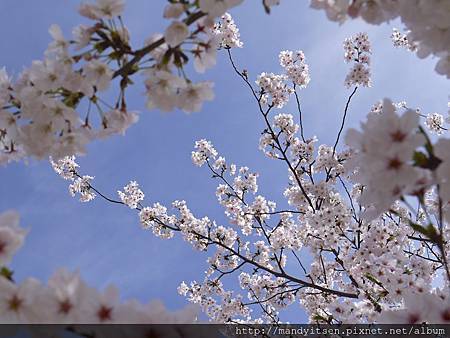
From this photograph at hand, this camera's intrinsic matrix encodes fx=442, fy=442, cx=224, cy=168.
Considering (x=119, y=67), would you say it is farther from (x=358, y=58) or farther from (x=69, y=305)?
(x=358, y=58)

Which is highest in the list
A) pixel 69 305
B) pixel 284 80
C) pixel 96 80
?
pixel 284 80

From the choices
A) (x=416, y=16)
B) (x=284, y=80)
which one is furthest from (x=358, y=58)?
(x=416, y=16)

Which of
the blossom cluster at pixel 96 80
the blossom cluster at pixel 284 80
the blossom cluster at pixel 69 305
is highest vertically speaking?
the blossom cluster at pixel 284 80

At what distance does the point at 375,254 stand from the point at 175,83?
413 cm

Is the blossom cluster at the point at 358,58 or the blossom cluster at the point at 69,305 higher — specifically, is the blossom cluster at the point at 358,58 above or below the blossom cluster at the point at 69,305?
above

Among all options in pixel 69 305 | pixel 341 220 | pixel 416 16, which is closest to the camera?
pixel 69 305

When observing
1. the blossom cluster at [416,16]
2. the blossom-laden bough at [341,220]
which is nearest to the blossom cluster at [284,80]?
the blossom-laden bough at [341,220]

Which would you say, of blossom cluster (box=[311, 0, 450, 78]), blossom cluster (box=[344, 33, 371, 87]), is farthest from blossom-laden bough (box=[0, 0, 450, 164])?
blossom cluster (box=[344, 33, 371, 87])

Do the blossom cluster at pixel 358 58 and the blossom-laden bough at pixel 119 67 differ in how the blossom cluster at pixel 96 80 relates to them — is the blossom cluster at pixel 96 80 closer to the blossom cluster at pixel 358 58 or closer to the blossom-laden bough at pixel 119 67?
the blossom-laden bough at pixel 119 67

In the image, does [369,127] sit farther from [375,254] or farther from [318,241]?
[318,241]

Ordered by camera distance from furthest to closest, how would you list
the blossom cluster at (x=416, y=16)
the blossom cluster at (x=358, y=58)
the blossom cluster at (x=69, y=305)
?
the blossom cluster at (x=358, y=58)
the blossom cluster at (x=416, y=16)
the blossom cluster at (x=69, y=305)

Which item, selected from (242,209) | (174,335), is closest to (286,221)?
(242,209)

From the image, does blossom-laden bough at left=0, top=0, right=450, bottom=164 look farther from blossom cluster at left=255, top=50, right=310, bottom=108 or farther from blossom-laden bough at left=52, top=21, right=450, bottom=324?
blossom cluster at left=255, top=50, right=310, bottom=108

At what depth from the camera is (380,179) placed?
1.72 metres
